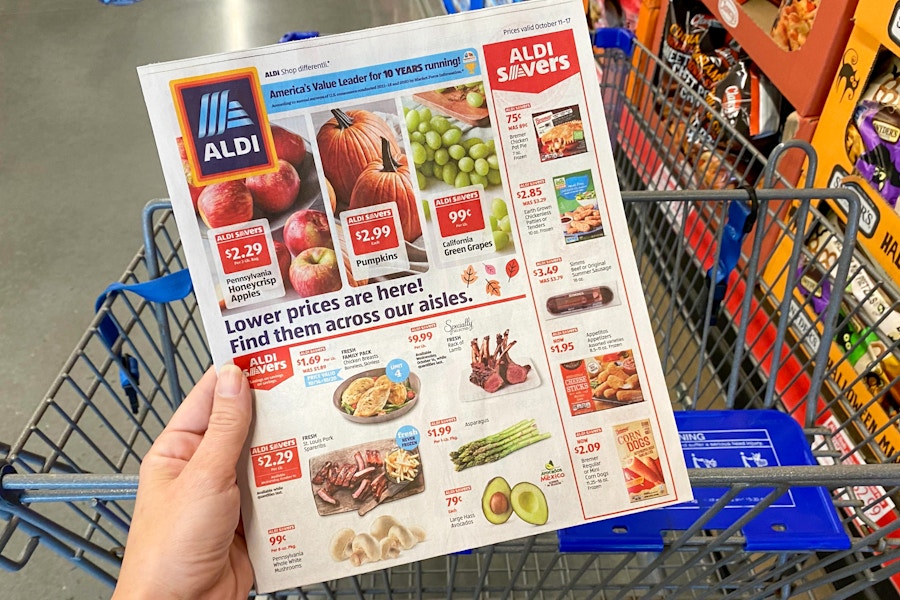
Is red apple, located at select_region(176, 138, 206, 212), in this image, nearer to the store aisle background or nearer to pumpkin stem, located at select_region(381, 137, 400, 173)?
pumpkin stem, located at select_region(381, 137, 400, 173)

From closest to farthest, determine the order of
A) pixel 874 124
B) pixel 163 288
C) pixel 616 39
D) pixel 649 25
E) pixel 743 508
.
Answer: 1. pixel 163 288
2. pixel 743 508
3. pixel 874 124
4. pixel 616 39
5. pixel 649 25

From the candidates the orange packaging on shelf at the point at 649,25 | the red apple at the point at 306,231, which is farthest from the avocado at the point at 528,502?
the orange packaging on shelf at the point at 649,25

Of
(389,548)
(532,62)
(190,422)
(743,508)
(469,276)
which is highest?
(532,62)

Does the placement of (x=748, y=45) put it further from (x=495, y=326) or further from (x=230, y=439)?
(x=230, y=439)

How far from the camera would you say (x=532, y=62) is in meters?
0.64

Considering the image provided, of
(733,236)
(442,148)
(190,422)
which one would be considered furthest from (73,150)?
(733,236)

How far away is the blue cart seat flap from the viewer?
0.85 m

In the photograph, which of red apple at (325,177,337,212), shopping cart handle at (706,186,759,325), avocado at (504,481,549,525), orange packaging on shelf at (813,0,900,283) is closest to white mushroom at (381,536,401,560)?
avocado at (504,481,549,525)

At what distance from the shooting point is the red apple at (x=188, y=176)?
59 cm

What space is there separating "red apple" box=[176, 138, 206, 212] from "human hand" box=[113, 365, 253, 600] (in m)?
0.17

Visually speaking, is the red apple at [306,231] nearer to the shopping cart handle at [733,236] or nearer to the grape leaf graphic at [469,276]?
the grape leaf graphic at [469,276]

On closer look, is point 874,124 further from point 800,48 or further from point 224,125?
point 224,125

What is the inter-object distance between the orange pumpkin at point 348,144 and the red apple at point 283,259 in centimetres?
7

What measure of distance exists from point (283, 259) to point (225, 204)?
0.26 feet
